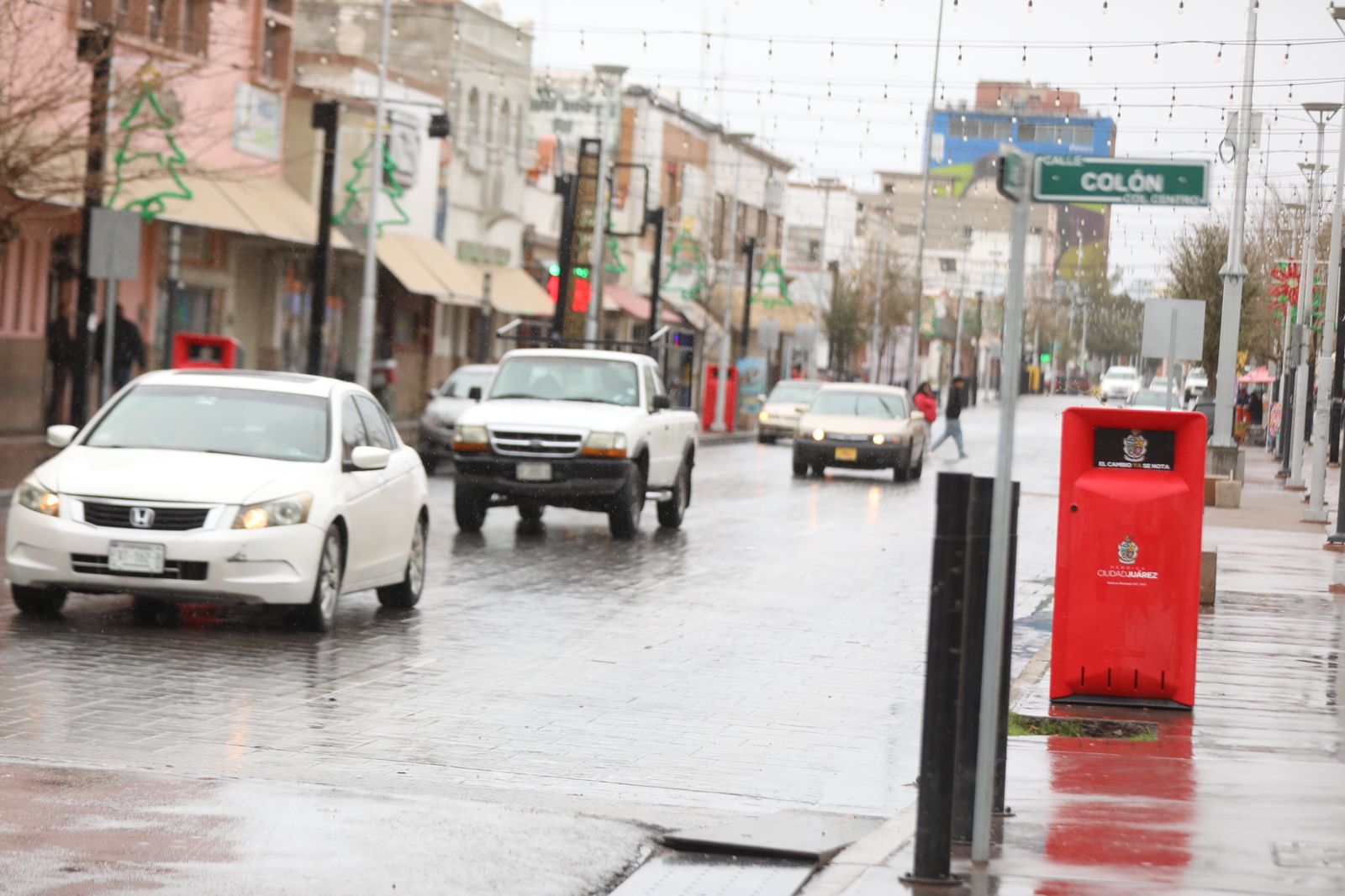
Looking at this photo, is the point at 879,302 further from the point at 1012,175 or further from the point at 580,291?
the point at 1012,175

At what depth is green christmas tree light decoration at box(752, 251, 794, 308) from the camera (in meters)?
81.8

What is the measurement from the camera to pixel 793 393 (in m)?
51.7

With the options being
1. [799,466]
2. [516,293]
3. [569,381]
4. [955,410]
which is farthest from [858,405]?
[516,293]

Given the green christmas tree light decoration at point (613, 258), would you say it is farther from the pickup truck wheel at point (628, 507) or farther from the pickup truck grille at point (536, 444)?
the pickup truck grille at point (536, 444)

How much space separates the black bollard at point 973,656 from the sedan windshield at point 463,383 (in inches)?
964

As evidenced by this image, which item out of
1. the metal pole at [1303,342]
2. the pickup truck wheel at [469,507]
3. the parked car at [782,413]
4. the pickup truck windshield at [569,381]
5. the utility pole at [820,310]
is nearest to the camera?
the pickup truck wheel at [469,507]

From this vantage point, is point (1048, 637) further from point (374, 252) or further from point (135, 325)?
point (374, 252)

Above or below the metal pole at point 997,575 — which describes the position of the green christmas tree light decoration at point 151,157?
above

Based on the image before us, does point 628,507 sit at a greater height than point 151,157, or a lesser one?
lesser

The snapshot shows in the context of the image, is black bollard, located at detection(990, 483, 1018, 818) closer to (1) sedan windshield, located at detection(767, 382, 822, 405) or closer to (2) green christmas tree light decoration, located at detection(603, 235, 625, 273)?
(1) sedan windshield, located at detection(767, 382, 822, 405)

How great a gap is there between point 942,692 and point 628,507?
14474mm

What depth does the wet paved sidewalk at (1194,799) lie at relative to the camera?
22.1 feet

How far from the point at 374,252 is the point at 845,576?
24566mm

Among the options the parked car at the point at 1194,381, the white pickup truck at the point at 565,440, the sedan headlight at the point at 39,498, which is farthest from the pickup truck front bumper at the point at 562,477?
the parked car at the point at 1194,381
